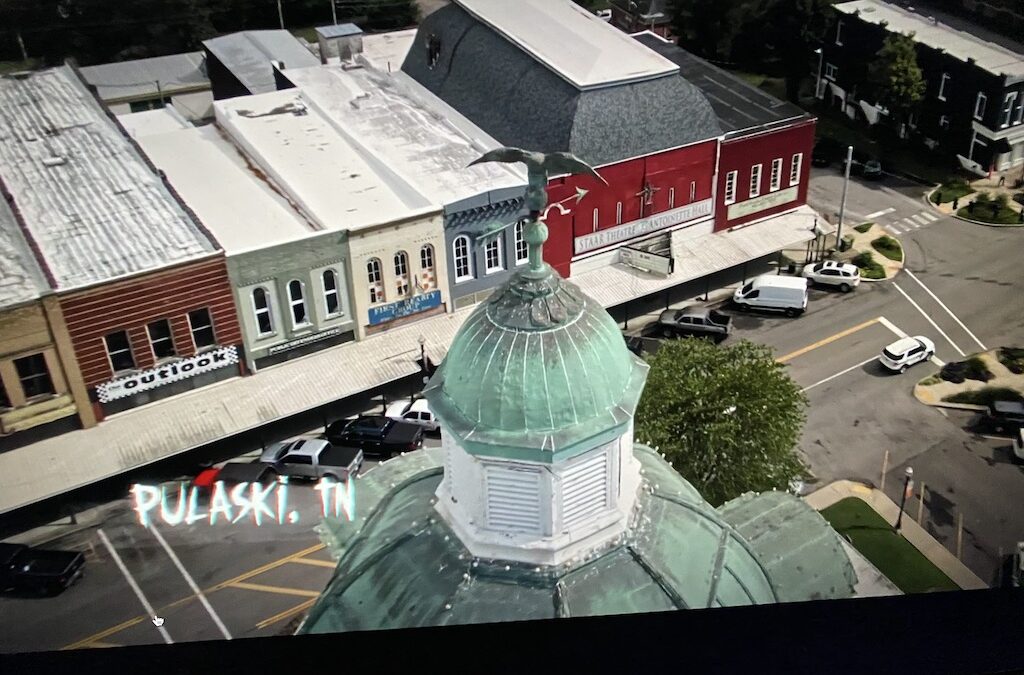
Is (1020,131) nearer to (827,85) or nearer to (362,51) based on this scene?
(827,85)

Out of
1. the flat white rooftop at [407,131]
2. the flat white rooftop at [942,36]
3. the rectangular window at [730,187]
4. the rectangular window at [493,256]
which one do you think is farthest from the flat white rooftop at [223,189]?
the flat white rooftop at [942,36]

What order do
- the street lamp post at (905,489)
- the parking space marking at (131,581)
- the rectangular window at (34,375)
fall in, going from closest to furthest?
the parking space marking at (131,581), the street lamp post at (905,489), the rectangular window at (34,375)

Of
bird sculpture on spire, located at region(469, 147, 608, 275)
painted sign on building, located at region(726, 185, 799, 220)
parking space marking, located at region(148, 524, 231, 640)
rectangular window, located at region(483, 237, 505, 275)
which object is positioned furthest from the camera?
painted sign on building, located at region(726, 185, 799, 220)

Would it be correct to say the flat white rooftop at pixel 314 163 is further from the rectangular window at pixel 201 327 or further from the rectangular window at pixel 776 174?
the rectangular window at pixel 776 174

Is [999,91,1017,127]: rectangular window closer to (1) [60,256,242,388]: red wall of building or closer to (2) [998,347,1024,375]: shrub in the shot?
(2) [998,347,1024,375]: shrub

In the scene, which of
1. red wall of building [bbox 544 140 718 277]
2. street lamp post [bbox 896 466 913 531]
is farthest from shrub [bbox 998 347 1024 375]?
red wall of building [bbox 544 140 718 277]

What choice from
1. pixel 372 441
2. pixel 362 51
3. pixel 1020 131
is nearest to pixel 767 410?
pixel 372 441
